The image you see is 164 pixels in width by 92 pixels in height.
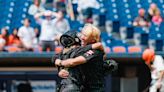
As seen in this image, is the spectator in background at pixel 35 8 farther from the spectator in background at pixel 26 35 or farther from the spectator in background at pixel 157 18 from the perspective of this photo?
the spectator in background at pixel 157 18

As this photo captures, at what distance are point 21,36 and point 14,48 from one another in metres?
0.59

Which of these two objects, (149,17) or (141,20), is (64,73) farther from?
(149,17)

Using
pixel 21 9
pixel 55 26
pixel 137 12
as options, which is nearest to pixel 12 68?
pixel 55 26

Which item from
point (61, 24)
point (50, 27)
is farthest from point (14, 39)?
point (61, 24)

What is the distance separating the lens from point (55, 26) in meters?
12.8

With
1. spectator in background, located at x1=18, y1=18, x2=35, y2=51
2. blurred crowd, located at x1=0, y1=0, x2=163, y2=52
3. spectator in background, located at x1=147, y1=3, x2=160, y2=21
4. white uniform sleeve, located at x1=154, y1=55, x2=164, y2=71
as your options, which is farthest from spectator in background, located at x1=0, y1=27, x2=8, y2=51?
spectator in background, located at x1=147, y1=3, x2=160, y2=21

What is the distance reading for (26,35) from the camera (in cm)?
1251

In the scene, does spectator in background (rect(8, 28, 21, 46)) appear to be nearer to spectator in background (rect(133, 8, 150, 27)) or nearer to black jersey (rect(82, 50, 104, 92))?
spectator in background (rect(133, 8, 150, 27))

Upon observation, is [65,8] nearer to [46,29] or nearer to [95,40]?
[46,29]

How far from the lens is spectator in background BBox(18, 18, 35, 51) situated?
12320 millimetres

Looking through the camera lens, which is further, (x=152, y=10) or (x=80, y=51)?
(x=152, y=10)

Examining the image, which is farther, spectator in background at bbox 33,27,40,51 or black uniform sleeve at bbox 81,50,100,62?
spectator in background at bbox 33,27,40,51

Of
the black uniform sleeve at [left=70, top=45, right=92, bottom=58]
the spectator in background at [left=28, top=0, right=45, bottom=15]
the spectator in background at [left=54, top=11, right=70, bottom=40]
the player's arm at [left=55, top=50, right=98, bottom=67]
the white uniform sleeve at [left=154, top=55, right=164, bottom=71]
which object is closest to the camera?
the player's arm at [left=55, top=50, right=98, bottom=67]

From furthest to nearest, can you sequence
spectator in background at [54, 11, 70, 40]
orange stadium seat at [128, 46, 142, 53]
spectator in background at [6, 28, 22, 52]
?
spectator in background at [54, 11, 70, 40] → orange stadium seat at [128, 46, 142, 53] → spectator in background at [6, 28, 22, 52]
